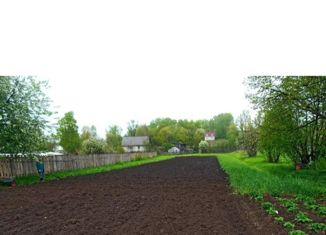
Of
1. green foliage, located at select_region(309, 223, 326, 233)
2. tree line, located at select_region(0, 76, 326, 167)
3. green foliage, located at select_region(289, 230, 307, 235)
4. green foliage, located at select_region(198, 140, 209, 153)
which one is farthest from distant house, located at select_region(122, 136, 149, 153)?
green foliage, located at select_region(289, 230, 307, 235)

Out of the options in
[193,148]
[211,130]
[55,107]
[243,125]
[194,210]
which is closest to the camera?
[194,210]

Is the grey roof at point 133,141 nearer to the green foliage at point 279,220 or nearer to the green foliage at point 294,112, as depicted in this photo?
the green foliage at point 294,112

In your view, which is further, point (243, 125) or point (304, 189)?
point (243, 125)

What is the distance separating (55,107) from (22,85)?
2.88 m

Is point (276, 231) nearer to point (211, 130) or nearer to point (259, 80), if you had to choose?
point (259, 80)

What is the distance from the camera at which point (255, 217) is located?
734 cm

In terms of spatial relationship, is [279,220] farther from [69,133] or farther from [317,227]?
[69,133]

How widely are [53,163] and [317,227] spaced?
2007 cm

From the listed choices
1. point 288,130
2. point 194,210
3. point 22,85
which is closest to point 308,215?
point 194,210

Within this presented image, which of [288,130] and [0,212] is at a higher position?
[288,130]

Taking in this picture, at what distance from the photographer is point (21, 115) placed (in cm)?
1702

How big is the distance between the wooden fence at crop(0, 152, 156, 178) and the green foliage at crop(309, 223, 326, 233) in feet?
52.6

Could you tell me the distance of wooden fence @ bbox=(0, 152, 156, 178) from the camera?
57.7 ft

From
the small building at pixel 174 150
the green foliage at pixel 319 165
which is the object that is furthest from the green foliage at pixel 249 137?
the small building at pixel 174 150
